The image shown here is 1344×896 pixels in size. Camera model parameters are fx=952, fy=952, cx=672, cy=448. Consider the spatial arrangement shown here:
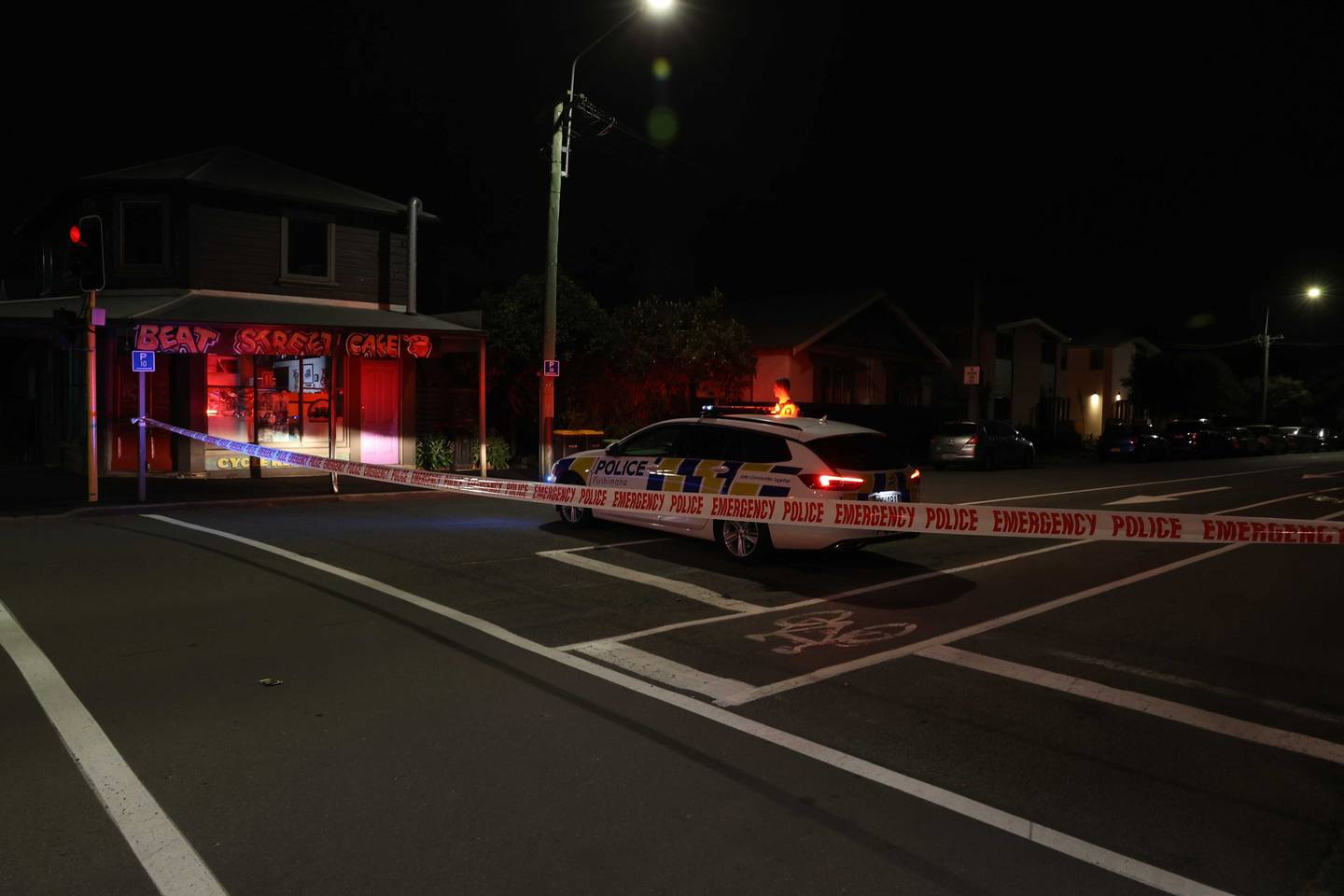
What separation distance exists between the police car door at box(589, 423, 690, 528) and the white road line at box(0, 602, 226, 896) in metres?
6.09

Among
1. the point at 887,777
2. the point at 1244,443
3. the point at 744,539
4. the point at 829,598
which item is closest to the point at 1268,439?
the point at 1244,443

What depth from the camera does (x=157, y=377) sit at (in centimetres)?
1816

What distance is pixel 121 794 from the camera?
13.8 ft

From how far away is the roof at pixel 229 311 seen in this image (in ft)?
55.7

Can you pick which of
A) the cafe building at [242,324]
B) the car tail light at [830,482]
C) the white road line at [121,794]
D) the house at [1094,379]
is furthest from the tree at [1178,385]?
the white road line at [121,794]

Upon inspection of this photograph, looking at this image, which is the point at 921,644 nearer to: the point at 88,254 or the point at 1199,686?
the point at 1199,686

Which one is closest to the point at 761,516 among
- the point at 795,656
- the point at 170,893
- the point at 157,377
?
the point at 795,656

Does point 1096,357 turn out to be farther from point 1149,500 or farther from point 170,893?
point 170,893

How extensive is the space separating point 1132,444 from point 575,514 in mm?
27468

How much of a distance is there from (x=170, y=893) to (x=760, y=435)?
23.7 ft

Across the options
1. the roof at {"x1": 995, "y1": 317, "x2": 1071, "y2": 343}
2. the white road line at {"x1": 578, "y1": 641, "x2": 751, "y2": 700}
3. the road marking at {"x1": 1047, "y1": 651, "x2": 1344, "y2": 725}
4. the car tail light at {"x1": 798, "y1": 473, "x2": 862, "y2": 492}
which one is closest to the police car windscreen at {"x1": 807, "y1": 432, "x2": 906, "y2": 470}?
the car tail light at {"x1": 798, "y1": 473, "x2": 862, "y2": 492}

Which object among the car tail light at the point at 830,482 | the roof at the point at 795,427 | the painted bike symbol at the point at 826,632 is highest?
the roof at the point at 795,427

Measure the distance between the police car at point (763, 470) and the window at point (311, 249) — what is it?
12.4 metres

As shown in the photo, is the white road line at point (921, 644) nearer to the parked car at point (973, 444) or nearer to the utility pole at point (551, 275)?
the utility pole at point (551, 275)
